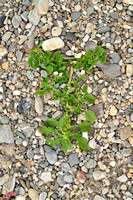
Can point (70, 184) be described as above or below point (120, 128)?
below

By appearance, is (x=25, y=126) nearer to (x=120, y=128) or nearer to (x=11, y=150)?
(x=11, y=150)

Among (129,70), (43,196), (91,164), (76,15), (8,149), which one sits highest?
(76,15)

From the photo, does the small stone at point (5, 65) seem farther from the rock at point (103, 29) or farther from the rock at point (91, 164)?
the rock at point (91, 164)

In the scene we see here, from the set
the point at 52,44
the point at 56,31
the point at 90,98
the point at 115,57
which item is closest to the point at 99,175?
the point at 90,98

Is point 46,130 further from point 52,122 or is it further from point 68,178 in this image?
point 68,178

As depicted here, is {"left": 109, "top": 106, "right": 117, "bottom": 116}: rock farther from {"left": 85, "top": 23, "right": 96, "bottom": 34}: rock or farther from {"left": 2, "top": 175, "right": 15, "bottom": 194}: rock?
{"left": 2, "top": 175, "right": 15, "bottom": 194}: rock

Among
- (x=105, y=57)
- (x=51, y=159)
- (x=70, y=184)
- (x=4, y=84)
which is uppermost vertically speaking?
(x=105, y=57)

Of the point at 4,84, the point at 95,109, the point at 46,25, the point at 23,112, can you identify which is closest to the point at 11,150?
the point at 23,112

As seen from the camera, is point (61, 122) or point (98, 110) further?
point (98, 110)
